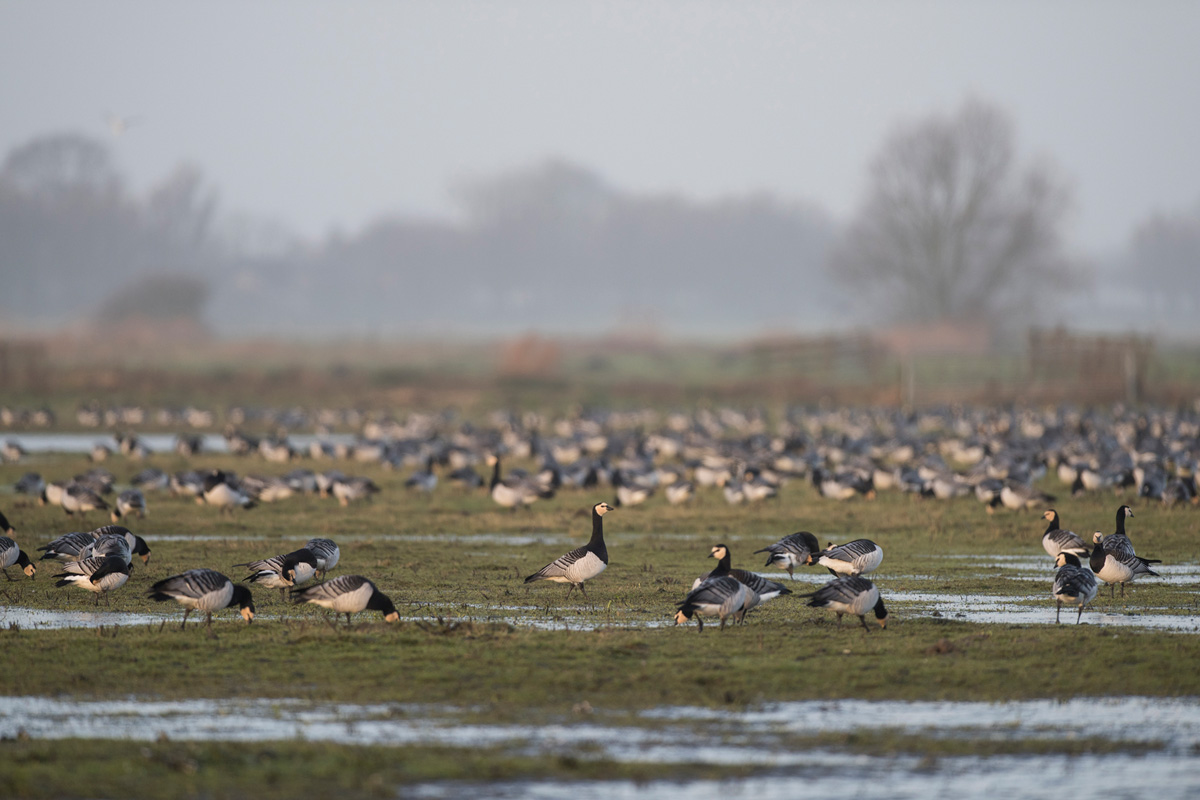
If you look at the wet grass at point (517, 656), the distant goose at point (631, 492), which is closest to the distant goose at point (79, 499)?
the wet grass at point (517, 656)

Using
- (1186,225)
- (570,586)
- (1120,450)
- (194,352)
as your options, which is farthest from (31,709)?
(1186,225)

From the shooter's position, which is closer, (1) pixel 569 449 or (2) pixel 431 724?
(2) pixel 431 724

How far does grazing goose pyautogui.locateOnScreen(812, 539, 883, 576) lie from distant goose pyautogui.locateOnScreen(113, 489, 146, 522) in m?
11.6

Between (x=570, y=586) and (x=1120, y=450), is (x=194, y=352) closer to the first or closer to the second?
(x=1120, y=450)

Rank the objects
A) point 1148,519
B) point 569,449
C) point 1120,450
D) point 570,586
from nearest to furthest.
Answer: point 570,586
point 1148,519
point 1120,450
point 569,449

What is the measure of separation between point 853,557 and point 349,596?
17.8 ft

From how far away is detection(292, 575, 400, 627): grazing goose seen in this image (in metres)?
11.5

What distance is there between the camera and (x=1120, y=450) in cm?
2783

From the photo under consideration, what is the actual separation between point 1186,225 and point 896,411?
151191mm

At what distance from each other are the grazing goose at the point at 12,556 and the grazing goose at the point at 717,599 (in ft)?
25.0

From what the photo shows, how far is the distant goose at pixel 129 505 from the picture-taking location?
1997 cm

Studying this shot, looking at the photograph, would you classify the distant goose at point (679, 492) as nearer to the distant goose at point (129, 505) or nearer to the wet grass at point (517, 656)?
the wet grass at point (517, 656)

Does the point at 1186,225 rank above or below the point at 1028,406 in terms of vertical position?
above

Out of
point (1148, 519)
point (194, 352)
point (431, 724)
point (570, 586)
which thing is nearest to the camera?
point (431, 724)
